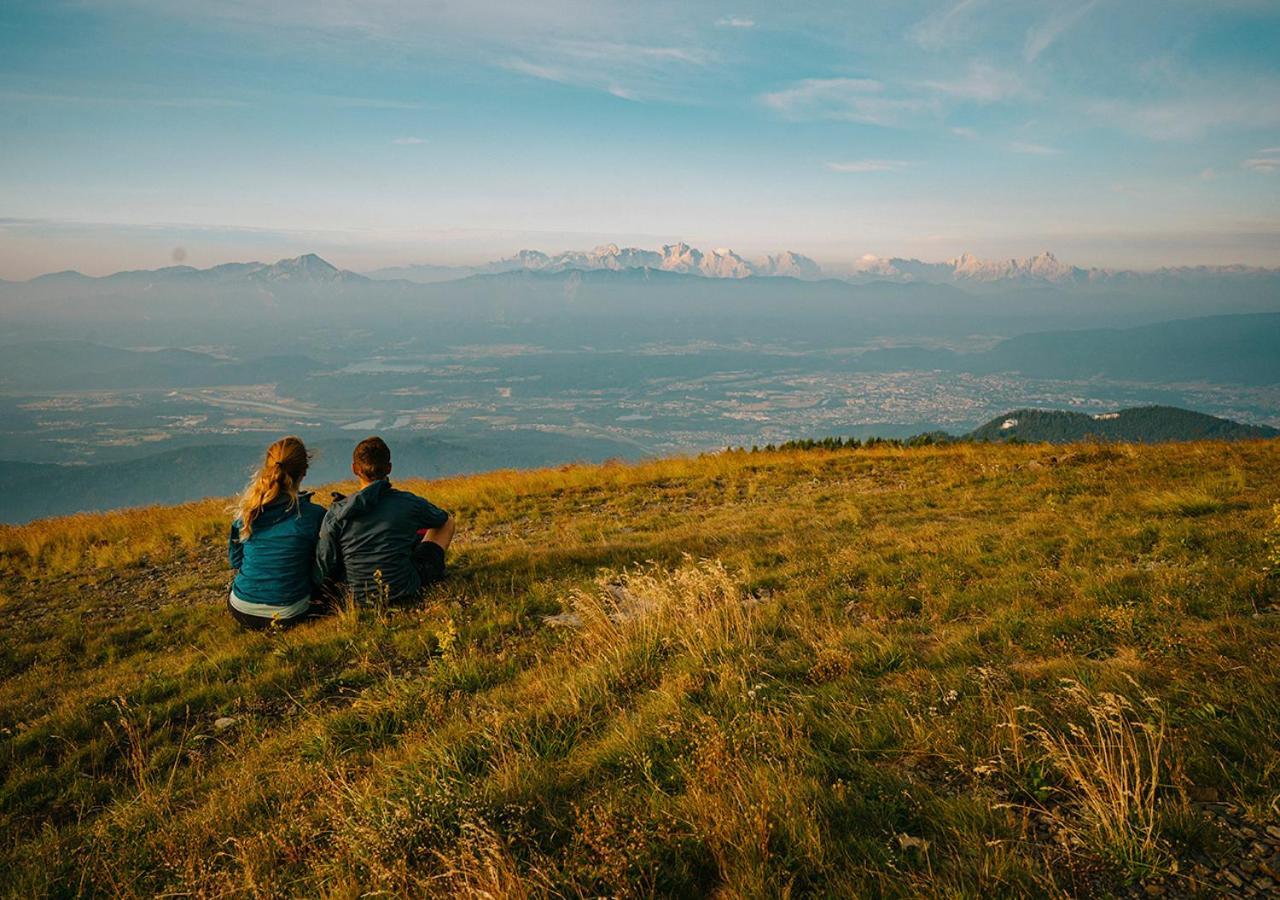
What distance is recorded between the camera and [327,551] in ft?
23.4

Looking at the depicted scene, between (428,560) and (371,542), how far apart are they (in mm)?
880

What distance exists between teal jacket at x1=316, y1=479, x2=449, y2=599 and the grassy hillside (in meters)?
0.41

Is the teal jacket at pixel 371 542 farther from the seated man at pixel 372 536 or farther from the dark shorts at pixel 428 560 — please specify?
the dark shorts at pixel 428 560

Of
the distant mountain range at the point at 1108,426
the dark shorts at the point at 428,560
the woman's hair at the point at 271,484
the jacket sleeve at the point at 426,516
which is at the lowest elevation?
the distant mountain range at the point at 1108,426

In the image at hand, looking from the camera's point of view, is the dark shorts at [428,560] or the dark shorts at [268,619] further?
the dark shorts at [428,560]

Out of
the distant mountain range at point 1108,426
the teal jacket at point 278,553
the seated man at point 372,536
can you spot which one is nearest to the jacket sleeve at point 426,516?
the seated man at point 372,536

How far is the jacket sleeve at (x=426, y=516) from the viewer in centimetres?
741

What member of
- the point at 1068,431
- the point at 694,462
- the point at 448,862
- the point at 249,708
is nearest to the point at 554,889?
the point at 448,862

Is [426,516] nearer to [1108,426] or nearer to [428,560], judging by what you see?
[428,560]

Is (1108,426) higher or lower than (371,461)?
lower

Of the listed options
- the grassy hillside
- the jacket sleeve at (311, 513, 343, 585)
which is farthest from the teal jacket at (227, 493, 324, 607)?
the grassy hillside

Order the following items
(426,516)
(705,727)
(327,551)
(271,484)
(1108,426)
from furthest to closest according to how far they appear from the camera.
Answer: (1108,426) → (426,516) → (327,551) → (271,484) → (705,727)

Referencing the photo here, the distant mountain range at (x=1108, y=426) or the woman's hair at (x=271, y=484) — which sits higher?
the woman's hair at (x=271, y=484)

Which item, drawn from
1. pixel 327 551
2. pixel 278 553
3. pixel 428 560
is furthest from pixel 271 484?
pixel 428 560
